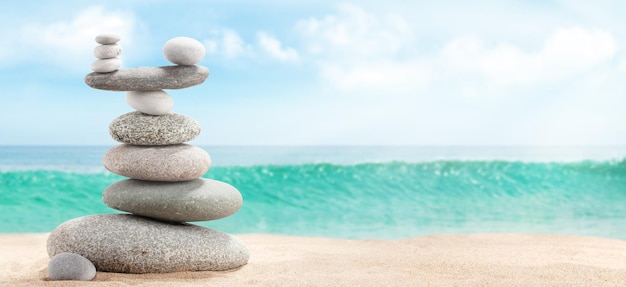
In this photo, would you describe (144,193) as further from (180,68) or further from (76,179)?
(76,179)

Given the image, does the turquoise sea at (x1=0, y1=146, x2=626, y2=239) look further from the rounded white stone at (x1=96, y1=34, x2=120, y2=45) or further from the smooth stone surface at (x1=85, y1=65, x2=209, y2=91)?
the rounded white stone at (x1=96, y1=34, x2=120, y2=45)

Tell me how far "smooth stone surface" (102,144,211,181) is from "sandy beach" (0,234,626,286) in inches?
36.2

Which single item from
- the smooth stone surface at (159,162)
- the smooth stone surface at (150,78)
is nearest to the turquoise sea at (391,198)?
the smooth stone surface at (159,162)

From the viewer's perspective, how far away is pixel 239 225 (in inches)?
473

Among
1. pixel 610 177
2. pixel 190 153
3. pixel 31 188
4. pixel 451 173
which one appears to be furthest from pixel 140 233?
pixel 610 177

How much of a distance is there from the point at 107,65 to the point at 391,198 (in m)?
10.7

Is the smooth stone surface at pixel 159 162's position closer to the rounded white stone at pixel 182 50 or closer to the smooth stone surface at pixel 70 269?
the rounded white stone at pixel 182 50

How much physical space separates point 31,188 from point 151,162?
10.4m

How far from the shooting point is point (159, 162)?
570 centimetres

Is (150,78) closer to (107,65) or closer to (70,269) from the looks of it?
→ (107,65)

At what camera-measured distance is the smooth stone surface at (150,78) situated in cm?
571

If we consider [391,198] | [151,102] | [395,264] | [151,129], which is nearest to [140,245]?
[151,129]

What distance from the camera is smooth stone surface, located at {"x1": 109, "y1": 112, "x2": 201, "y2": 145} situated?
5.77 meters

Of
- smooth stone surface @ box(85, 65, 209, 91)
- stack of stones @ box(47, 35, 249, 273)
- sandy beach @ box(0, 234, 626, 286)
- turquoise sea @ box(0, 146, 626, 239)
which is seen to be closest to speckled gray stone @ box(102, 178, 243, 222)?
stack of stones @ box(47, 35, 249, 273)
